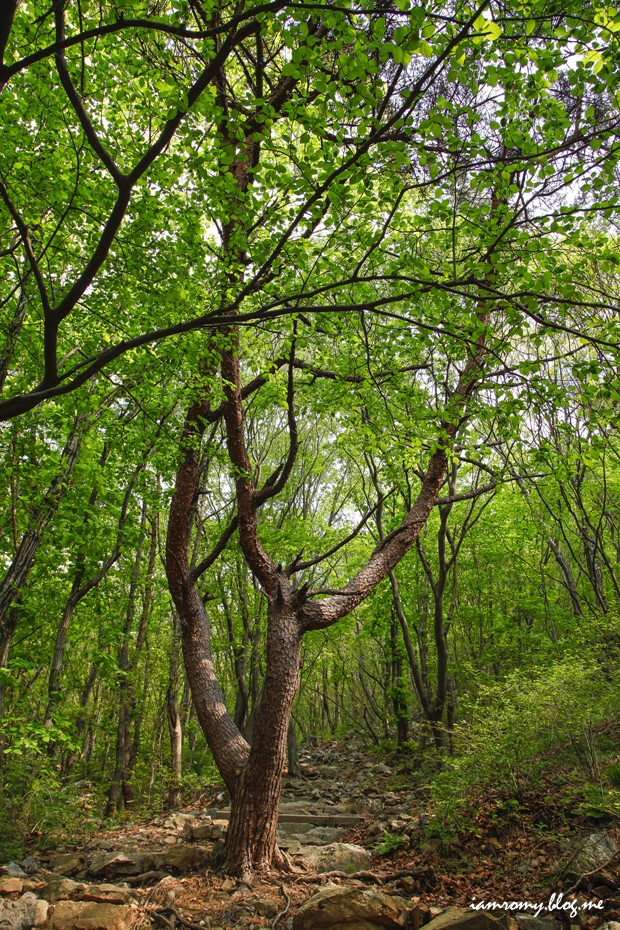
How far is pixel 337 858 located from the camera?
5.55 m

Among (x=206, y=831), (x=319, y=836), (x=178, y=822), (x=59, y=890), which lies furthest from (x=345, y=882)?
(x=178, y=822)

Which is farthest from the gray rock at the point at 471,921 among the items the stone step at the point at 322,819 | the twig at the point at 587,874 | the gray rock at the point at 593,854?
the stone step at the point at 322,819

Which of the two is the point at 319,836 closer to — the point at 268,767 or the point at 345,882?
the point at 345,882

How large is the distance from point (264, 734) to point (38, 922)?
2.22m

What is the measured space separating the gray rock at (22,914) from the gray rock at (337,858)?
2.48 meters

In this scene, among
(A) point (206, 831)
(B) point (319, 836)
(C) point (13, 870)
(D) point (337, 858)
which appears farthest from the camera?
(B) point (319, 836)

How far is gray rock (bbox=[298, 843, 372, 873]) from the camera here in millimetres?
5371

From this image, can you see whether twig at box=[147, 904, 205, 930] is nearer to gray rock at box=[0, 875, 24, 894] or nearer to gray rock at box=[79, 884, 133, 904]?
gray rock at box=[79, 884, 133, 904]

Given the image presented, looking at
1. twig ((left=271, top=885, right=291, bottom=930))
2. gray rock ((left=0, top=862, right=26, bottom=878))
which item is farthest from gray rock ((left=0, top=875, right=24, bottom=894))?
twig ((left=271, top=885, right=291, bottom=930))

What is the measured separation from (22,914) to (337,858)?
2.98 metres

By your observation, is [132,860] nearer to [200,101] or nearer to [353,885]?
[353,885]

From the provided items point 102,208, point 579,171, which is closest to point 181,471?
point 102,208

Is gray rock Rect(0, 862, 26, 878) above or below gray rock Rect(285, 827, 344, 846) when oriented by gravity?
above

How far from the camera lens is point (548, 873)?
426 centimetres
